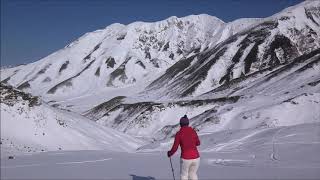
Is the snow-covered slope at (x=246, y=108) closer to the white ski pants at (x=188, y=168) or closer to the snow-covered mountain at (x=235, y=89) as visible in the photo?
the snow-covered mountain at (x=235, y=89)

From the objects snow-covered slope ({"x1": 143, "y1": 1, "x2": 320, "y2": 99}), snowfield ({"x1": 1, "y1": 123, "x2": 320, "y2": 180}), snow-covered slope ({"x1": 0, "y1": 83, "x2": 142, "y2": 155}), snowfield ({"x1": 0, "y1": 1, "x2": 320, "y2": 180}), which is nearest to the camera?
snowfield ({"x1": 1, "y1": 123, "x2": 320, "y2": 180})

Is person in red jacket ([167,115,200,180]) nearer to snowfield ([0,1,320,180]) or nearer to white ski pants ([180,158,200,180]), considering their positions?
white ski pants ([180,158,200,180])

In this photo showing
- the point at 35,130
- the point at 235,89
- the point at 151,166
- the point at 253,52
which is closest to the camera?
the point at 151,166

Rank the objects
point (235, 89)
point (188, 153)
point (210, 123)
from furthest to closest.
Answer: point (235, 89)
point (210, 123)
point (188, 153)

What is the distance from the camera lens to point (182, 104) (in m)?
85.4

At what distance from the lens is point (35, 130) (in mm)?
25594

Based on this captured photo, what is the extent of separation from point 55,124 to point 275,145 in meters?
12.1

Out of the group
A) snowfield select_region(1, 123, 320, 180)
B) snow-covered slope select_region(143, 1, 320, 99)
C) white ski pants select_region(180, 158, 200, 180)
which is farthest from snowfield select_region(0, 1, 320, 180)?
white ski pants select_region(180, 158, 200, 180)

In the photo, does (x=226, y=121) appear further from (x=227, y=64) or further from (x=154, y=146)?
(x=227, y=64)

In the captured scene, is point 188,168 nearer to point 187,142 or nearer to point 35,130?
point 187,142

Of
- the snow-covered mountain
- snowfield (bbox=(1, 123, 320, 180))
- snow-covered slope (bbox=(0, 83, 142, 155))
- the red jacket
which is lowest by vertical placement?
snowfield (bbox=(1, 123, 320, 180))

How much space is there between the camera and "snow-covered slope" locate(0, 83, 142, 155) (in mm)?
23953

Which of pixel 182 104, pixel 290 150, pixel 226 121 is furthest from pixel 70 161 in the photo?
pixel 182 104

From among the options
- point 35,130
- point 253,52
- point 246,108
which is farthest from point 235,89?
point 35,130
